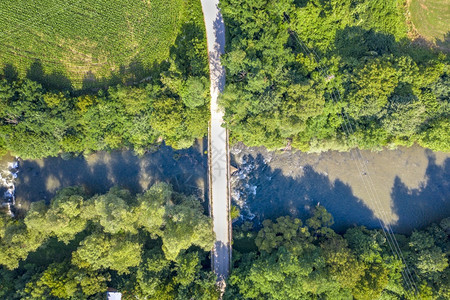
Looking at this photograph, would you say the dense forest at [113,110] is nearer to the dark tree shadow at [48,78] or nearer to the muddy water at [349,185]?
the dark tree shadow at [48,78]

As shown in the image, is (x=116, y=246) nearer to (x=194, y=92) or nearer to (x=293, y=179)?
(x=194, y=92)

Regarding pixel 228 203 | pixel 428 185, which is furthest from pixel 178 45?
pixel 428 185

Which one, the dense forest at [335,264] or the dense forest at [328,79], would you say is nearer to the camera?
the dense forest at [335,264]

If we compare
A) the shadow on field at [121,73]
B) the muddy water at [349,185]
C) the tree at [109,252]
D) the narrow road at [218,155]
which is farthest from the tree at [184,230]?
the shadow on field at [121,73]

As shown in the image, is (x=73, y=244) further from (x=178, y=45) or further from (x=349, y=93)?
(x=349, y=93)

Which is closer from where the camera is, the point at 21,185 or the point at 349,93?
the point at 349,93
